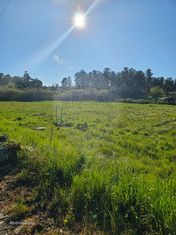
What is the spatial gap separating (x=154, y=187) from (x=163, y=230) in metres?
1.24

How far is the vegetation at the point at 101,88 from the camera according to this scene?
7369 centimetres

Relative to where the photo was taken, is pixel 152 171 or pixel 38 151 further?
pixel 152 171

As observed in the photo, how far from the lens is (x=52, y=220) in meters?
4.93

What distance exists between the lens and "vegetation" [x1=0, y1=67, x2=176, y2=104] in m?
73.7

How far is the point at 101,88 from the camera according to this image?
112500 mm

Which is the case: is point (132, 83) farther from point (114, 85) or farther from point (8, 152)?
point (8, 152)

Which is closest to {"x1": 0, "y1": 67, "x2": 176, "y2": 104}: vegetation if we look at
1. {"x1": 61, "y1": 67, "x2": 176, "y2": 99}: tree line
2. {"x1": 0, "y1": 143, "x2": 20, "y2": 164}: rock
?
{"x1": 61, "y1": 67, "x2": 176, "y2": 99}: tree line

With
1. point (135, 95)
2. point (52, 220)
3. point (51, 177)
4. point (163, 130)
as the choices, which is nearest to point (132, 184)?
point (52, 220)

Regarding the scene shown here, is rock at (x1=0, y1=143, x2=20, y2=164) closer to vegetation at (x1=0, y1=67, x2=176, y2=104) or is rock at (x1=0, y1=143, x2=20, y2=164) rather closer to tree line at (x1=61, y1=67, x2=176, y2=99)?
vegetation at (x1=0, y1=67, x2=176, y2=104)

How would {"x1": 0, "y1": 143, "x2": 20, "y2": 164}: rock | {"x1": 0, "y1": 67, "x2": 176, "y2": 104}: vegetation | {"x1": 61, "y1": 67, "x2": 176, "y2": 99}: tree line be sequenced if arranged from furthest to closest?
{"x1": 61, "y1": 67, "x2": 176, "y2": 99}: tree line < {"x1": 0, "y1": 67, "x2": 176, "y2": 104}: vegetation < {"x1": 0, "y1": 143, "x2": 20, "y2": 164}: rock

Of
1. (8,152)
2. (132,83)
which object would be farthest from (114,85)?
(8,152)

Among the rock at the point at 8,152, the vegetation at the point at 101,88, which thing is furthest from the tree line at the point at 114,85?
the rock at the point at 8,152

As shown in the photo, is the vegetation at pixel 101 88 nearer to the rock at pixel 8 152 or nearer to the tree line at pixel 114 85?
the tree line at pixel 114 85

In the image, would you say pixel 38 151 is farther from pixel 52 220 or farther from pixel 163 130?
pixel 163 130
